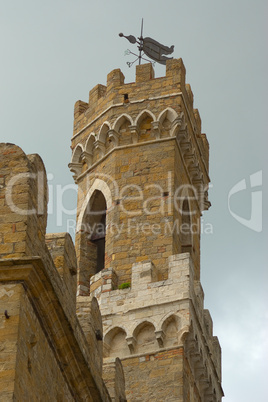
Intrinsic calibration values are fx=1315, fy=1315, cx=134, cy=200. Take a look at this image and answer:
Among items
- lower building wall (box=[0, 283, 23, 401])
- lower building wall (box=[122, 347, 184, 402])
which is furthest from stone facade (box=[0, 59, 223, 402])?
lower building wall (box=[0, 283, 23, 401])

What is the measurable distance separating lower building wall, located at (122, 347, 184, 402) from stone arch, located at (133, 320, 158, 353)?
18cm

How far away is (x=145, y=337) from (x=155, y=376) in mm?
979

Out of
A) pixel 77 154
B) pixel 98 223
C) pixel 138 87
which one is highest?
pixel 138 87

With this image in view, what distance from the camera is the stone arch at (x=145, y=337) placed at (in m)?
22.5

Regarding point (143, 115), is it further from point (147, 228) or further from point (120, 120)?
point (147, 228)

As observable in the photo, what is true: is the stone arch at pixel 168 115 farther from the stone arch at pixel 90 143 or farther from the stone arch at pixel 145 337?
the stone arch at pixel 145 337

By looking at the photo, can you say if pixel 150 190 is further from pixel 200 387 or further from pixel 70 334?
pixel 70 334

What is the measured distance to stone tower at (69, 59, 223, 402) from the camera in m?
22.4

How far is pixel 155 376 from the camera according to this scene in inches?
862

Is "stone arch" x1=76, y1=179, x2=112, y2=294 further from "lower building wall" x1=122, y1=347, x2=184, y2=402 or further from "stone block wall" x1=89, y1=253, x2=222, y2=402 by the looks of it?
"lower building wall" x1=122, y1=347, x2=184, y2=402

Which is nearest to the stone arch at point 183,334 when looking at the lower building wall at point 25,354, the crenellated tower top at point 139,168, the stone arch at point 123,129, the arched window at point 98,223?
the crenellated tower top at point 139,168

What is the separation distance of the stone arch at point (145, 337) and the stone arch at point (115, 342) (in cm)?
21

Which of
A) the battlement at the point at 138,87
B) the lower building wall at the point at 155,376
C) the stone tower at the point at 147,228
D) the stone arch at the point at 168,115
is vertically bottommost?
the lower building wall at the point at 155,376

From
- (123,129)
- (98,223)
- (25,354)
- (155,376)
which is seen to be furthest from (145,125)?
(25,354)
